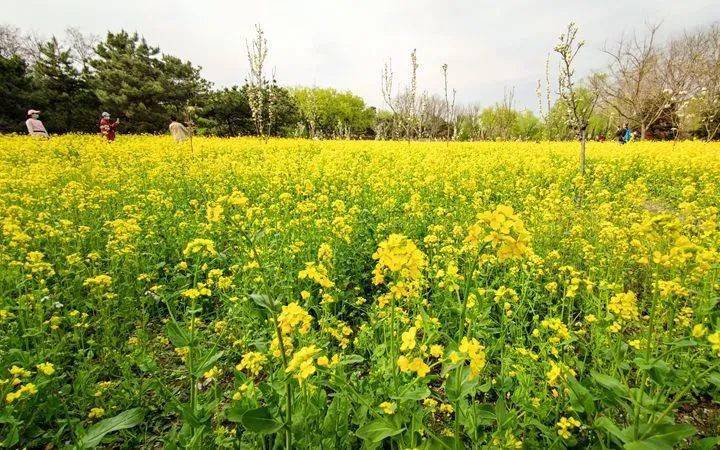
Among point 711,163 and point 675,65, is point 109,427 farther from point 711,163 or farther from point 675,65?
point 675,65

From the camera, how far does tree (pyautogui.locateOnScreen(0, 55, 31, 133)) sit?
2761 cm

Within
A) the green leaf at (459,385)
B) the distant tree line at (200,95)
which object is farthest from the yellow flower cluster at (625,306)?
the distant tree line at (200,95)

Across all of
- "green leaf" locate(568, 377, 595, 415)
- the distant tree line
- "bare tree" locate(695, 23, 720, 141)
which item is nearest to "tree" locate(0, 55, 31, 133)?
the distant tree line

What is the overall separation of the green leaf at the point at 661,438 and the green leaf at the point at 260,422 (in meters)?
1.37

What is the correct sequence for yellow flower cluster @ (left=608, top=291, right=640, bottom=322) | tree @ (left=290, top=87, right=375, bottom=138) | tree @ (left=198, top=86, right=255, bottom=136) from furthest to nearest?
tree @ (left=290, top=87, right=375, bottom=138) < tree @ (left=198, top=86, right=255, bottom=136) < yellow flower cluster @ (left=608, top=291, right=640, bottom=322)

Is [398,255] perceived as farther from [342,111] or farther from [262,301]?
[342,111]

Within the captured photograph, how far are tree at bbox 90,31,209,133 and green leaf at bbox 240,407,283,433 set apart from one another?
33813 mm

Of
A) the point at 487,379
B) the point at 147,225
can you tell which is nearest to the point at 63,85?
the point at 147,225

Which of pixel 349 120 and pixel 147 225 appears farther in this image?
pixel 349 120

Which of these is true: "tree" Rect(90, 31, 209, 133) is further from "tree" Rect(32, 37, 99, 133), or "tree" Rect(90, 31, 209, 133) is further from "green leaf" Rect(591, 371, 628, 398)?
"green leaf" Rect(591, 371, 628, 398)

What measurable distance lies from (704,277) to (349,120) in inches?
2481

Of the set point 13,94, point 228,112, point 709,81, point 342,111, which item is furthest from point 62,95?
point 709,81

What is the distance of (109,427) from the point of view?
1.69 meters

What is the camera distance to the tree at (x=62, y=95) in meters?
29.4
